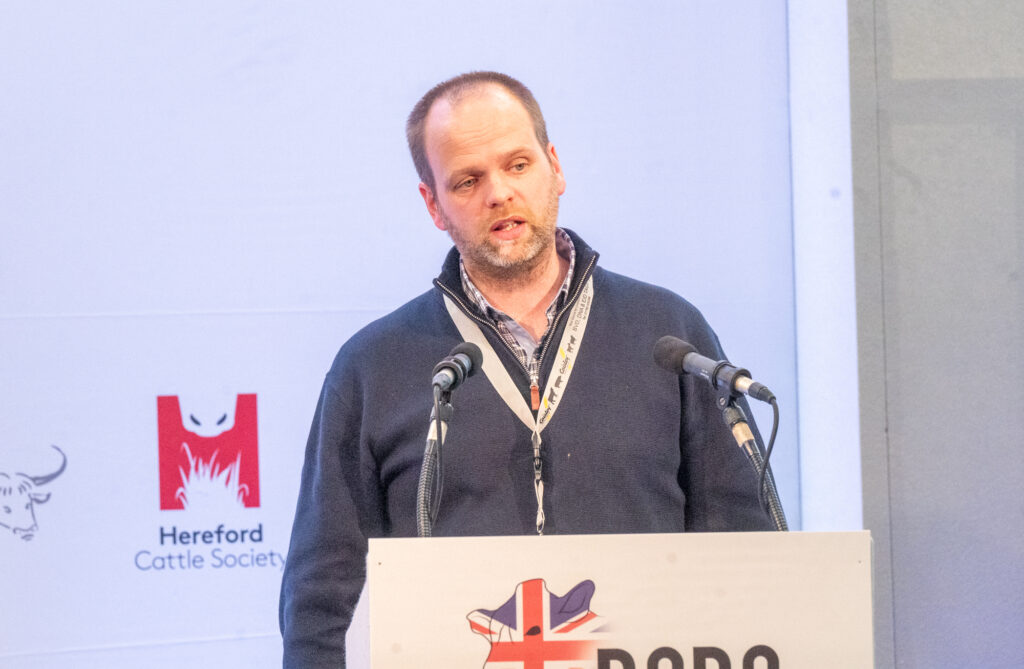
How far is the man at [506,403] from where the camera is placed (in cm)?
205

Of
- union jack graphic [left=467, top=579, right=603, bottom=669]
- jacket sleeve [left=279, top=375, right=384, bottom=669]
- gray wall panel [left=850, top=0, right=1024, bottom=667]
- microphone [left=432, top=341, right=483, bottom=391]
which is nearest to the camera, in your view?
union jack graphic [left=467, top=579, right=603, bottom=669]

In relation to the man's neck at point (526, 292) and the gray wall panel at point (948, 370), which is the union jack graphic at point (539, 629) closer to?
the man's neck at point (526, 292)

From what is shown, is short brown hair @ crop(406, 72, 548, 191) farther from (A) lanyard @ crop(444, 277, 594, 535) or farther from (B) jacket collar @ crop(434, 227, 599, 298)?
(A) lanyard @ crop(444, 277, 594, 535)

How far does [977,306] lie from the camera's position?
271cm

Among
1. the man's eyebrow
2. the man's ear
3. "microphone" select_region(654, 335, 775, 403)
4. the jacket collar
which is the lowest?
"microphone" select_region(654, 335, 775, 403)

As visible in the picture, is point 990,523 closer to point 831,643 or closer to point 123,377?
point 831,643

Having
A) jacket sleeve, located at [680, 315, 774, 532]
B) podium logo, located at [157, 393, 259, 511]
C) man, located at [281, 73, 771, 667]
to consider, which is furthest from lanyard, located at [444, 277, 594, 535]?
podium logo, located at [157, 393, 259, 511]

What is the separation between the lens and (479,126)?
2.22 meters

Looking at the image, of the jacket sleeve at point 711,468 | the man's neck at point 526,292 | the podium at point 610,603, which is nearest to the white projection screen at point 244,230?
the man's neck at point 526,292

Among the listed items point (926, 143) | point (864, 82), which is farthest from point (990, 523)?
point (864, 82)

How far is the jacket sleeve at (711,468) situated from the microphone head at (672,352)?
512 millimetres

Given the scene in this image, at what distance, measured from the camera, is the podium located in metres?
1.35

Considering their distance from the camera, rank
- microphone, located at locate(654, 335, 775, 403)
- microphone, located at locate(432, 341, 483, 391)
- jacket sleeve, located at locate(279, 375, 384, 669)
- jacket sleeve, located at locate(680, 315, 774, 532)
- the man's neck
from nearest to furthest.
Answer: microphone, located at locate(654, 335, 775, 403) < microphone, located at locate(432, 341, 483, 391) < jacket sleeve, located at locate(279, 375, 384, 669) < jacket sleeve, located at locate(680, 315, 774, 532) < the man's neck

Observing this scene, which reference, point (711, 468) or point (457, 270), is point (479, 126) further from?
point (711, 468)
